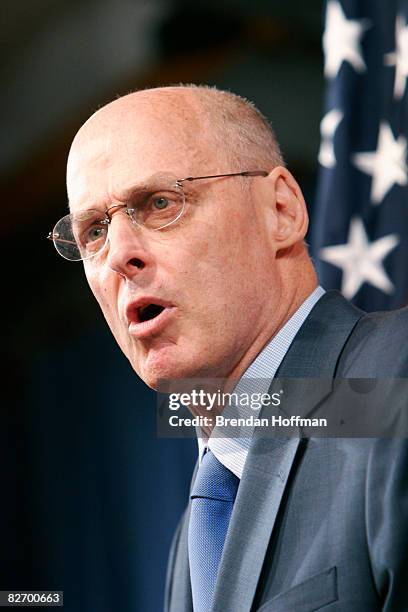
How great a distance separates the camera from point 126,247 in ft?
6.50

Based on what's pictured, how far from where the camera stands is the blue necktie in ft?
6.39

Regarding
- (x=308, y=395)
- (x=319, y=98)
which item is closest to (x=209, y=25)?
(x=319, y=98)

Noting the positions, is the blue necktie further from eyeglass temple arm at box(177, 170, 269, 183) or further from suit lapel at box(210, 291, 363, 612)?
eyeglass temple arm at box(177, 170, 269, 183)

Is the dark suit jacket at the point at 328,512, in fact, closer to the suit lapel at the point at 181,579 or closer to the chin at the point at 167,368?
the chin at the point at 167,368

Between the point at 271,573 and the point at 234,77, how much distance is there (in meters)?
3.38

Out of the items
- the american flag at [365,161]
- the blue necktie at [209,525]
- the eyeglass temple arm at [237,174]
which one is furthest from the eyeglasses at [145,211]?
the american flag at [365,161]

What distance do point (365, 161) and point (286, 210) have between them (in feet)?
2.64

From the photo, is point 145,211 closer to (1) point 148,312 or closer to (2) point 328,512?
(1) point 148,312

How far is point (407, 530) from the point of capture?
4.98ft

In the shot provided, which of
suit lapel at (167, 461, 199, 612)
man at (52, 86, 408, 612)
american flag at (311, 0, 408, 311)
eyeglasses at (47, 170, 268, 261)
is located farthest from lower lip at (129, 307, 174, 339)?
american flag at (311, 0, 408, 311)

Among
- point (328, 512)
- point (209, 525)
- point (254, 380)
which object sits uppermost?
point (254, 380)

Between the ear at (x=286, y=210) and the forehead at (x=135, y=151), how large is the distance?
161 millimetres

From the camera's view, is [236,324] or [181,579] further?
[181,579]

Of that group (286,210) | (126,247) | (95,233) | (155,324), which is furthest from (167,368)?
(286,210)
